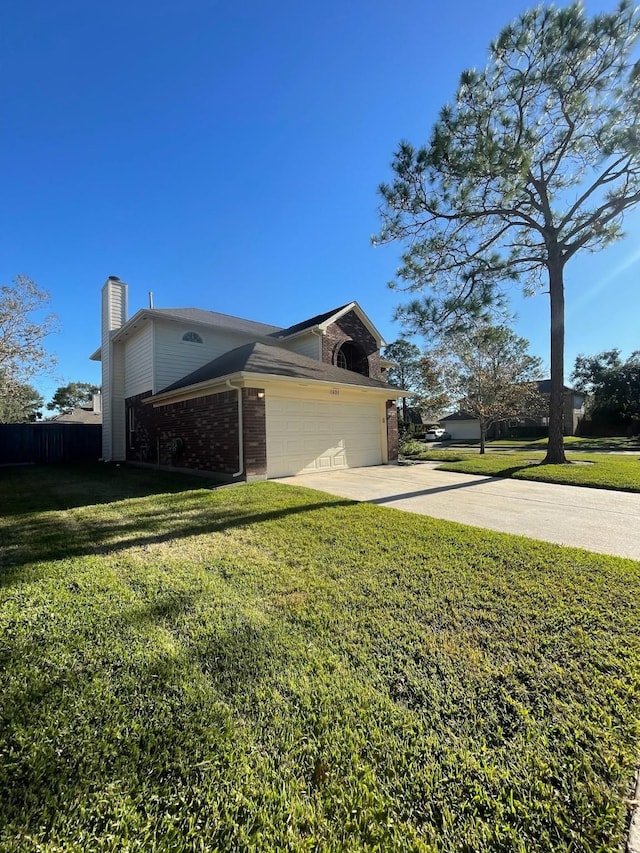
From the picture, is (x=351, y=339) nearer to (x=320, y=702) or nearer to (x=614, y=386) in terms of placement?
(x=320, y=702)

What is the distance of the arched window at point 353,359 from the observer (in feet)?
52.1

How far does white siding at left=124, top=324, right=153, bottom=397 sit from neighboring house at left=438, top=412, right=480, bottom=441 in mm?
36947

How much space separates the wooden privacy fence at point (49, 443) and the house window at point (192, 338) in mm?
7098

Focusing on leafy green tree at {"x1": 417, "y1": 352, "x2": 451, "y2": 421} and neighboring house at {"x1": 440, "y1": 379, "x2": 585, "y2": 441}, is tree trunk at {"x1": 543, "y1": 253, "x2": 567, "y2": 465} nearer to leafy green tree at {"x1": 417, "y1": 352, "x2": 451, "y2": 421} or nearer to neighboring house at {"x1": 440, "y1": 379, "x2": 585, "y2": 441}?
leafy green tree at {"x1": 417, "y1": 352, "x2": 451, "y2": 421}

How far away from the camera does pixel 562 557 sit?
380cm

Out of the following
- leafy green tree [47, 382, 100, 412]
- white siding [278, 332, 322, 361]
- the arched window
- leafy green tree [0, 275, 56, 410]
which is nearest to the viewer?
white siding [278, 332, 322, 361]

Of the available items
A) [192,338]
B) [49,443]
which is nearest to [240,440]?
[192,338]

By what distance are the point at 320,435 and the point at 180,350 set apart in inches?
258

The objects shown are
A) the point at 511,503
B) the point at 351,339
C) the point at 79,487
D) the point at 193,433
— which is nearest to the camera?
the point at 511,503

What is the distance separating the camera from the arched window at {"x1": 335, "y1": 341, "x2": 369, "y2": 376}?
15.9 m

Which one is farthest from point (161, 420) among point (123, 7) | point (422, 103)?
point (422, 103)

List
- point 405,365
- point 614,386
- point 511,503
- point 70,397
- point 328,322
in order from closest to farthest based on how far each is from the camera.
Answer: point 511,503 < point 328,322 < point 614,386 < point 405,365 < point 70,397

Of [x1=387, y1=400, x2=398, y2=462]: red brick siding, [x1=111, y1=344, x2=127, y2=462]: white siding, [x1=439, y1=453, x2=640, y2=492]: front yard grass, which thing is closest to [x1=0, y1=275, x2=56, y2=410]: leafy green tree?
[x1=111, y1=344, x2=127, y2=462]: white siding

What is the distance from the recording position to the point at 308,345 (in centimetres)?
1472
